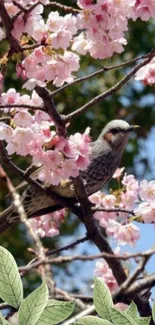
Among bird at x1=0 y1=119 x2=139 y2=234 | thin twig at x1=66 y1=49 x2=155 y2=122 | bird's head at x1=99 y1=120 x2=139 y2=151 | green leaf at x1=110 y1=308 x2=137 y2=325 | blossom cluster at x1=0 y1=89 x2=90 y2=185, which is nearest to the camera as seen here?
green leaf at x1=110 y1=308 x2=137 y2=325

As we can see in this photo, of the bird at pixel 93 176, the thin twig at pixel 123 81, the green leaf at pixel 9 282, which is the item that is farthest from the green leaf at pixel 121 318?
the bird at pixel 93 176

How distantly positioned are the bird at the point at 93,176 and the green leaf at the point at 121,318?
4.36 feet

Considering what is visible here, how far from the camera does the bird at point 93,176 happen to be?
299 centimetres

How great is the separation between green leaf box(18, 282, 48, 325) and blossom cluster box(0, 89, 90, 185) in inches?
32.6

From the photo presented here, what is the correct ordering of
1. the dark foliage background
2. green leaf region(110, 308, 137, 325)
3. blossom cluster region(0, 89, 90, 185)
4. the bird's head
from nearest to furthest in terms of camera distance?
1. green leaf region(110, 308, 137, 325)
2. blossom cluster region(0, 89, 90, 185)
3. the bird's head
4. the dark foliage background

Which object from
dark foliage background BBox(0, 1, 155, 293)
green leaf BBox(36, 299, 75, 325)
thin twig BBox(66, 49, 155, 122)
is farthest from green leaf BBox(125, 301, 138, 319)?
dark foliage background BBox(0, 1, 155, 293)

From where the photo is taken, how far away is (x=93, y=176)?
3.24 m

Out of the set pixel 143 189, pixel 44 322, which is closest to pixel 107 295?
pixel 44 322

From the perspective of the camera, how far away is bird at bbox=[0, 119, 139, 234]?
2994 mm

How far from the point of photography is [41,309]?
1.43 m

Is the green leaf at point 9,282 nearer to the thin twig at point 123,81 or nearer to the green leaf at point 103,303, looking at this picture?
the green leaf at point 103,303

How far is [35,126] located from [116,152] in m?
1.22

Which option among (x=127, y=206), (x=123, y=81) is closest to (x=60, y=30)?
(x=123, y=81)

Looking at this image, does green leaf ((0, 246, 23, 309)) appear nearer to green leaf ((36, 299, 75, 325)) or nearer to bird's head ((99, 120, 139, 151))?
green leaf ((36, 299, 75, 325))
